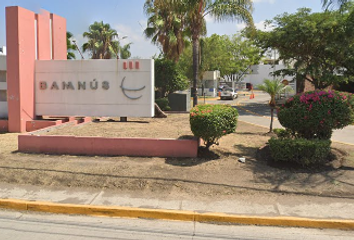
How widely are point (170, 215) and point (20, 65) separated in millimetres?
10173

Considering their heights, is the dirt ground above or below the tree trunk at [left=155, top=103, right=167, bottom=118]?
below

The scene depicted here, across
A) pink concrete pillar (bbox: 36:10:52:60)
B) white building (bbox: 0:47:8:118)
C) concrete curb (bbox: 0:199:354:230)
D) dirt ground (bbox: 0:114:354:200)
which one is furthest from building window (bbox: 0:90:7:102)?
concrete curb (bbox: 0:199:354:230)

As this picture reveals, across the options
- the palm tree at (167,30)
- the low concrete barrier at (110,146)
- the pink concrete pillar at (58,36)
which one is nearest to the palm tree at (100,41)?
the palm tree at (167,30)

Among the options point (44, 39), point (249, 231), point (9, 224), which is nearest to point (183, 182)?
point (249, 231)

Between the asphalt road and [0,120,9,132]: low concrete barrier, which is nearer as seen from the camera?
the asphalt road

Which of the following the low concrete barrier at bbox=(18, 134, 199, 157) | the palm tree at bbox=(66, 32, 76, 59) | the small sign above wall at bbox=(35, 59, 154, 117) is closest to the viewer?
the low concrete barrier at bbox=(18, 134, 199, 157)

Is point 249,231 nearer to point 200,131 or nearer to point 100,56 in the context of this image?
point 200,131

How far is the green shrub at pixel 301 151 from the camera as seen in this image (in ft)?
24.6

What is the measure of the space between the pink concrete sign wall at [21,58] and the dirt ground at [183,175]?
4416mm

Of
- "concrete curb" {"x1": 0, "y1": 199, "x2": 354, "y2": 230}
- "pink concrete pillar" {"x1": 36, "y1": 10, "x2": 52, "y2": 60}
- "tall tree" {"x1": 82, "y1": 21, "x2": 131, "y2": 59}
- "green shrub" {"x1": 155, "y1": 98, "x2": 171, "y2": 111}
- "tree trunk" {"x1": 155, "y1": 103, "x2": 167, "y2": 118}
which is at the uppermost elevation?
"tall tree" {"x1": 82, "y1": 21, "x2": 131, "y2": 59}

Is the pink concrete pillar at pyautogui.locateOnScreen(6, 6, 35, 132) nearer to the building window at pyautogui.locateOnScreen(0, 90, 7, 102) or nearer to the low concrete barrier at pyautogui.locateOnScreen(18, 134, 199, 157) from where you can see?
the building window at pyautogui.locateOnScreen(0, 90, 7, 102)

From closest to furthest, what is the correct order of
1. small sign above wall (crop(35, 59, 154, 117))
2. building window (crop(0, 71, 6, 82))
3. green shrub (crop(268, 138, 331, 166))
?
green shrub (crop(268, 138, 331, 166)) → small sign above wall (crop(35, 59, 154, 117)) → building window (crop(0, 71, 6, 82))

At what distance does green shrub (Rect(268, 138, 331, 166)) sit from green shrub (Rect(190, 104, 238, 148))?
1243mm

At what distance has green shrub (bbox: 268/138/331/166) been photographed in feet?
24.6
